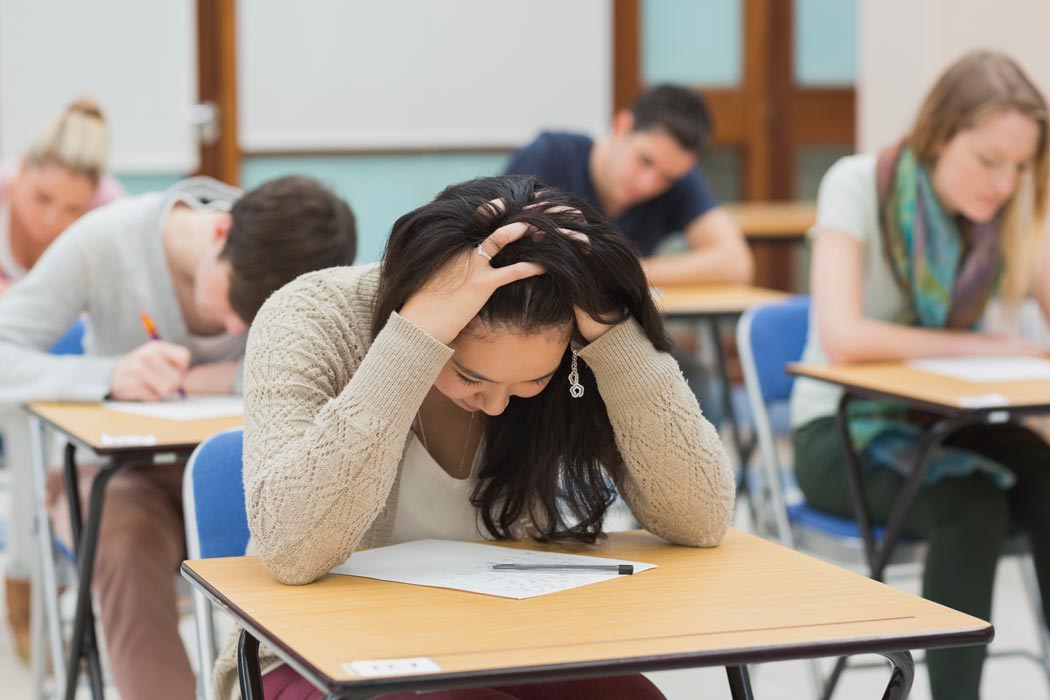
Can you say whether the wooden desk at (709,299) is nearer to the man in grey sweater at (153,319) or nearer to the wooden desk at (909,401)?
the wooden desk at (909,401)

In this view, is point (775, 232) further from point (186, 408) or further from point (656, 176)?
point (186, 408)

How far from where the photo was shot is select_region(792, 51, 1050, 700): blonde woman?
2.47 meters

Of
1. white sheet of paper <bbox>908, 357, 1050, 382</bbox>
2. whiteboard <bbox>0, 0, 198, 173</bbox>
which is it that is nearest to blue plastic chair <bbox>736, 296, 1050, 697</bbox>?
white sheet of paper <bbox>908, 357, 1050, 382</bbox>

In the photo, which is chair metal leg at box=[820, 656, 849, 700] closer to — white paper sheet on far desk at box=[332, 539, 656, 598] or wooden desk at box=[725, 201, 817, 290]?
white paper sheet on far desk at box=[332, 539, 656, 598]

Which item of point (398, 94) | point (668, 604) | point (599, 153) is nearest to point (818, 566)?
point (668, 604)

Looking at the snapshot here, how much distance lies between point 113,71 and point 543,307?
4.61 metres

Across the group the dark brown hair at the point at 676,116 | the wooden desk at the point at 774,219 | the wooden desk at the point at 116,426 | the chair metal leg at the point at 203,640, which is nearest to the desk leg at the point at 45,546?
the wooden desk at the point at 116,426

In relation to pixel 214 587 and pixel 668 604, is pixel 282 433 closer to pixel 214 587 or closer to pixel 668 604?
pixel 214 587

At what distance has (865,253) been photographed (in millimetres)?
2771

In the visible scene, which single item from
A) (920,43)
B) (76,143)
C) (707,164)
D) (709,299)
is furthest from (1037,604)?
(707,164)

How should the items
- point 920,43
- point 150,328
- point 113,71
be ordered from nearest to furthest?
point 150,328
point 920,43
point 113,71

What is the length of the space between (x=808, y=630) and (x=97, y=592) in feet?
4.23

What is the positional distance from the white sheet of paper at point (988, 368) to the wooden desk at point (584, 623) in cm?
116

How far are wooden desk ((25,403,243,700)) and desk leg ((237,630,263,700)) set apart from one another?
0.75 m
